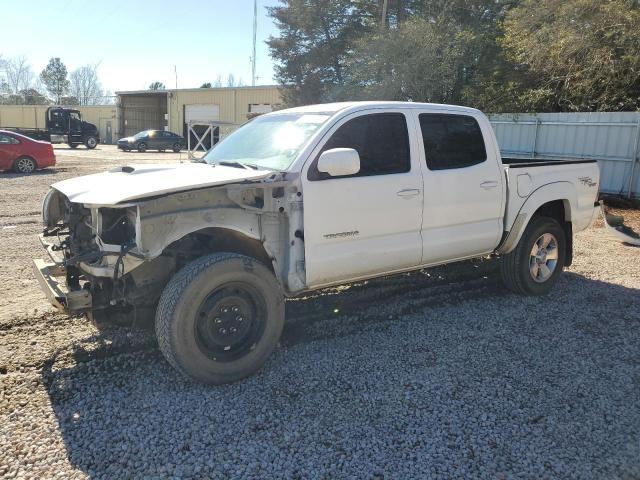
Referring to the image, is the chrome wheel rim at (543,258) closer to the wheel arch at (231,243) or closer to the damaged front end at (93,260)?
the wheel arch at (231,243)

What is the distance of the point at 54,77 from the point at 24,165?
86486mm

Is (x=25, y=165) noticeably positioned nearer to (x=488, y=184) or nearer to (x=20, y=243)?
(x=20, y=243)

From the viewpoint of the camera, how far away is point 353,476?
9.20 feet

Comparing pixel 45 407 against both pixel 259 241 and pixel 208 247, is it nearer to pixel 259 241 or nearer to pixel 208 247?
pixel 208 247

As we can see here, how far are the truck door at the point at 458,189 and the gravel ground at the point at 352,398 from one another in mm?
753

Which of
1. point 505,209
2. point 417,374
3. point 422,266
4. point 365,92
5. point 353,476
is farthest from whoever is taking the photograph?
point 365,92

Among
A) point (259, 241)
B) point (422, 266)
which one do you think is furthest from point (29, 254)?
point (422, 266)

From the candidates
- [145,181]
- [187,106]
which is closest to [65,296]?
[145,181]

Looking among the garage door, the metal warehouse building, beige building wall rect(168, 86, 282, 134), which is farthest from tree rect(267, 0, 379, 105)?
the garage door

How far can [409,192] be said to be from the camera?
4555 mm

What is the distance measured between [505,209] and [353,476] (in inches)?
140

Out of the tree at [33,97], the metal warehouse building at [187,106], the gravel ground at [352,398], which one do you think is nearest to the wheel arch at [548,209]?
the gravel ground at [352,398]

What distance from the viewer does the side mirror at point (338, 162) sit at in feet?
12.7

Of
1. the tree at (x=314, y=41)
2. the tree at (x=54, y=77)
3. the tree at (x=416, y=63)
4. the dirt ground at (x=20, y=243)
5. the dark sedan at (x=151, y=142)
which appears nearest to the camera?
the dirt ground at (x=20, y=243)
